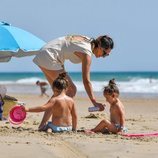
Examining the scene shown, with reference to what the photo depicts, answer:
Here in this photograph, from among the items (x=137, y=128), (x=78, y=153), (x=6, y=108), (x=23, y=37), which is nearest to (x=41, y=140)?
(x=78, y=153)

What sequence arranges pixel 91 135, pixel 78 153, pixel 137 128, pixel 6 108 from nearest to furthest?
pixel 78 153 < pixel 91 135 < pixel 137 128 < pixel 6 108

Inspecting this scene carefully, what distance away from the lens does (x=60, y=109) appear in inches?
269

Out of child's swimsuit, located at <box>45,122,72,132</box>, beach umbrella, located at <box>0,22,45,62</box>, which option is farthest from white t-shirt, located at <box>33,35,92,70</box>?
beach umbrella, located at <box>0,22,45,62</box>

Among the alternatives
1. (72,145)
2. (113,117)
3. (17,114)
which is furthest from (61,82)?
(72,145)

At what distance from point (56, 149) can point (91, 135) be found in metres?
1.16

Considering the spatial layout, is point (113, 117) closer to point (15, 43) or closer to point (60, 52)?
point (60, 52)

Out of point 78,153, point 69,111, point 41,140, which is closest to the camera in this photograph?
point 78,153

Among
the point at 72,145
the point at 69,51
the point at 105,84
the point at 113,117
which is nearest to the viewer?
the point at 72,145

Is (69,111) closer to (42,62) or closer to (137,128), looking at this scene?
(42,62)

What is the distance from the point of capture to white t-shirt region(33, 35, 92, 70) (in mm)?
6926

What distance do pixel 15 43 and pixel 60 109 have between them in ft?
9.53

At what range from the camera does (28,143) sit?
5574mm

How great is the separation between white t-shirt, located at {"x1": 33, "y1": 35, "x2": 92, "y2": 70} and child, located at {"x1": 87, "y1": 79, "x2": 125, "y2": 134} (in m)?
0.60

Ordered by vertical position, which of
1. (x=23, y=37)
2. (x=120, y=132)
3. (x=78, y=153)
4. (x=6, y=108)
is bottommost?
(x=78, y=153)
